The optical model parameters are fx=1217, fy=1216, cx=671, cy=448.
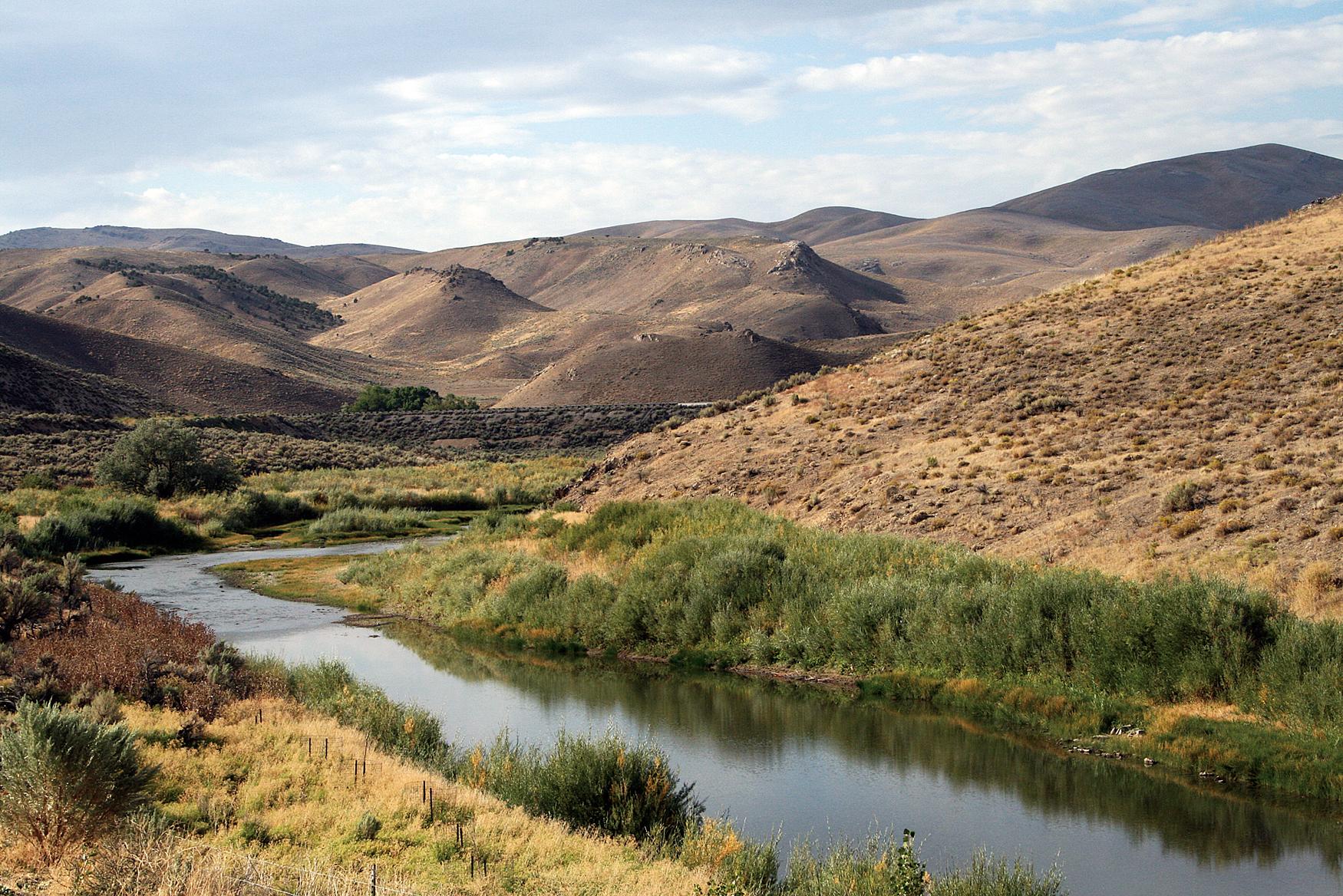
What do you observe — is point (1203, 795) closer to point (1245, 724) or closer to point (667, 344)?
point (1245, 724)

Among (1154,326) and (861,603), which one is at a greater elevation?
(1154,326)

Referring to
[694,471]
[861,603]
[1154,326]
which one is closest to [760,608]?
[861,603]

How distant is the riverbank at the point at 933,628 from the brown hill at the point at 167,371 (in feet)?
267

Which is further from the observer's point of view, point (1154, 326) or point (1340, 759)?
point (1154, 326)

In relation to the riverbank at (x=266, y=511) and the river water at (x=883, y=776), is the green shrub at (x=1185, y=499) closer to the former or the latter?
the river water at (x=883, y=776)

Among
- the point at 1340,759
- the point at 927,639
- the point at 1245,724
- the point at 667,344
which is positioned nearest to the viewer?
the point at 1340,759

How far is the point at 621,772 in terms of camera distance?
12297mm

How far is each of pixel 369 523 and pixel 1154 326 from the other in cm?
2790

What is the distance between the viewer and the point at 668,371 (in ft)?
351

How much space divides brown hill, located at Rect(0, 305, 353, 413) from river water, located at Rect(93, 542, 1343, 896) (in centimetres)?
8735

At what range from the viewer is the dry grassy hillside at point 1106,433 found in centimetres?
2364

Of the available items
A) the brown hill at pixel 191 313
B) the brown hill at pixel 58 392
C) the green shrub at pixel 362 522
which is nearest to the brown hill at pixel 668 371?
the brown hill at pixel 191 313

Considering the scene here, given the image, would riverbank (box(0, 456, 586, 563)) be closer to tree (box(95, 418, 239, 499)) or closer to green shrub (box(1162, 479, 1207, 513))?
tree (box(95, 418, 239, 499))

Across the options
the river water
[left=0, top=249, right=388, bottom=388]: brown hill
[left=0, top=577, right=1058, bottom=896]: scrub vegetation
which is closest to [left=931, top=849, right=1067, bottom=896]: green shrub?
[left=0, top=577, right=1058, bottom=896]: scrub vegetation
